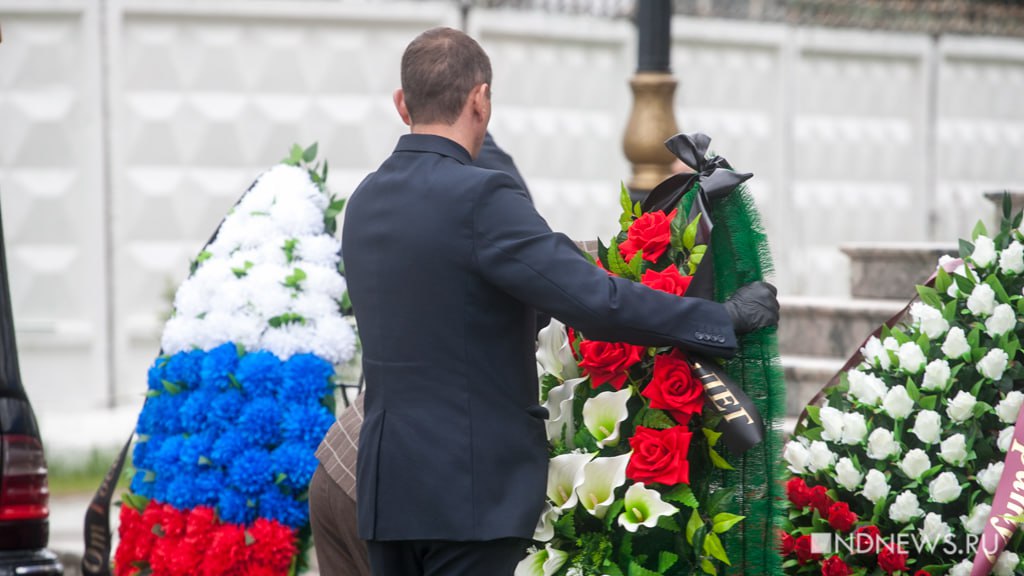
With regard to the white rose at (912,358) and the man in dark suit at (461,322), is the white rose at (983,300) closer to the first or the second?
the white rose at (912,358)

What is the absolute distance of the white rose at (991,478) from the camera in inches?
128

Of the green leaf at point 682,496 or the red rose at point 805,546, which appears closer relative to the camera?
the green leaf at point 682,496

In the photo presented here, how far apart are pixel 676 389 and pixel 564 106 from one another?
6399 mm

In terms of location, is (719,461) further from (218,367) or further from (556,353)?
(218,367)

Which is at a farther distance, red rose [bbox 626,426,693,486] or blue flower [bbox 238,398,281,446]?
blue flower [bbox 238,398,281,446]

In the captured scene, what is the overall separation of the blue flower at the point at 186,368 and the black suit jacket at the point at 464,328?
1464 millimetres

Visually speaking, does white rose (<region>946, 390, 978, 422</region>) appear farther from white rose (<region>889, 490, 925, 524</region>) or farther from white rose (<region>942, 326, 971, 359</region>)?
white rose (<region>889, 490, 925, 524</region>)

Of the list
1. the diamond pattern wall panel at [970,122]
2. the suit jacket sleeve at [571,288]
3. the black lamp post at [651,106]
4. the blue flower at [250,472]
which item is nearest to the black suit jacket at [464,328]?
the suit jacket sleeve at [571,288]

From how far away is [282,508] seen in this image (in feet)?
13.0

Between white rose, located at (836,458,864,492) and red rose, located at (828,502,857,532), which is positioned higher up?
white rose, located at (836,458,864,492)

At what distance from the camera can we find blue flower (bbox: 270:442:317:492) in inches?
155

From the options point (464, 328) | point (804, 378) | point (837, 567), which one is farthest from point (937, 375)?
point (804, 378)

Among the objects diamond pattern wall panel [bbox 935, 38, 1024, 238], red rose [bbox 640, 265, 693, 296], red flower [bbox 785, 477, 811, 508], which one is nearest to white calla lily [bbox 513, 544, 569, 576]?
red rose [bbox 640, 265, 693, 296]

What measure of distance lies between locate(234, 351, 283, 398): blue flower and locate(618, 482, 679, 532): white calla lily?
61.3 inches
